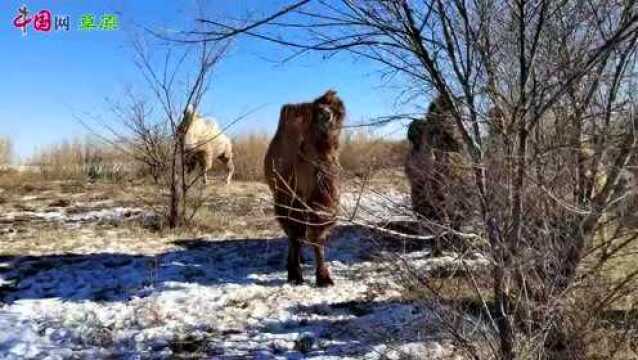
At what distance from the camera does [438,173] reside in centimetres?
367

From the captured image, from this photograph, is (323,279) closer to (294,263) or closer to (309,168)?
(294,263)

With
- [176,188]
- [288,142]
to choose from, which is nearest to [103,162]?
[176,188]

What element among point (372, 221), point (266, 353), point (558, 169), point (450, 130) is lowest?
point (266, 353)

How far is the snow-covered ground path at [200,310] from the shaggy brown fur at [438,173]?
338 millimetres

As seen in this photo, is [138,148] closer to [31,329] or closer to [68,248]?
[68,248]

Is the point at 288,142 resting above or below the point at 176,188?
above

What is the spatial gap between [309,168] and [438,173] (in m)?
2.81

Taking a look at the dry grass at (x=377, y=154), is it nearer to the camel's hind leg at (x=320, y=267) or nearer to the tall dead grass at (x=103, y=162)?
the camel's hind leg at (x=320, y=267)

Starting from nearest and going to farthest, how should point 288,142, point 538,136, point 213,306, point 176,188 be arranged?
point 538,136
point 213,306
point 288,142
point 176,188

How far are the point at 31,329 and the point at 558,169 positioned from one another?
13.9 feet

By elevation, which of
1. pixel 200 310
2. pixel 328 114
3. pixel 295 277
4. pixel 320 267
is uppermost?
pixel 328 114

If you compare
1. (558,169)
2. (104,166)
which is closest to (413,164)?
(558,169)

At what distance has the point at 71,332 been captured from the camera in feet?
16.7

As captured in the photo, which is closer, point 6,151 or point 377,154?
point 377,154
